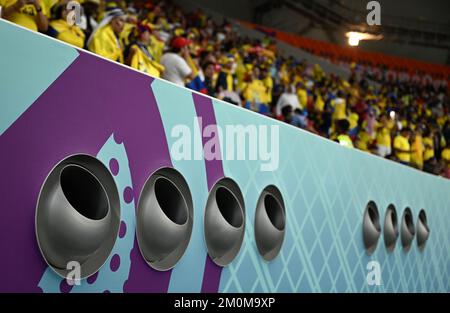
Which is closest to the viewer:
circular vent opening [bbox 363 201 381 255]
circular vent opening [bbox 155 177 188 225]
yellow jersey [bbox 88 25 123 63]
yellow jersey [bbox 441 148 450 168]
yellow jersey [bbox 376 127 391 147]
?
circular vent opening [bbox 155 177 188 225]

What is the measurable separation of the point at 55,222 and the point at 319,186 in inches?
50.1

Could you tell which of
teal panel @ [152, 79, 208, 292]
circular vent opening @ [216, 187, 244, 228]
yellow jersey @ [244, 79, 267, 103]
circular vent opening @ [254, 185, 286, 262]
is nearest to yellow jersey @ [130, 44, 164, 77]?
circular vent opening @ [254, 185, 286, 262]

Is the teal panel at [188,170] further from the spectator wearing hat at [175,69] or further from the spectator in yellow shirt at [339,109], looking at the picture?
the spectator in yellow shirt at [339,109]

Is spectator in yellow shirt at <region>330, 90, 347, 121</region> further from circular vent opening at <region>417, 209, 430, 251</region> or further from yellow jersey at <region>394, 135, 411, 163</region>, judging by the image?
circular vent opening at <region>417, 209, 430, 251</region>

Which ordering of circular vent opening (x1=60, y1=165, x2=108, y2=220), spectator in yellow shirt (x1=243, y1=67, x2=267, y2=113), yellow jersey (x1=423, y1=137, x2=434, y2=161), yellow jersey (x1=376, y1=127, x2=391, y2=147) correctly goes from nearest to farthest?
circular vent opening (x1=60, y1=165, x2=108, y2=220) → spectator in yellow shirt (x1=243, y1=67, x2=267, y2=113) → yellow jersey (x1=376, y1=127, x2=391, y2=147) → yellow jersey (x1=423, y1=137, x2=434, y2=161)

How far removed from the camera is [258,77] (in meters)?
7.09

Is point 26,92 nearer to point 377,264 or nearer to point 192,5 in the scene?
point 377,264

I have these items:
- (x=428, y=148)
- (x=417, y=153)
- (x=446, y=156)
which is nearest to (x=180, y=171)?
(x=417, y=153)

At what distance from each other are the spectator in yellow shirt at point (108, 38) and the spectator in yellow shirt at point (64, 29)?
0.27 feet

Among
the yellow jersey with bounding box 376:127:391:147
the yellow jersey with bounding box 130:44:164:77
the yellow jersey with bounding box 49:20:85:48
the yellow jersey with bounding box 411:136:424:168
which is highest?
the yellow jersey with bounding box 49:20:85:48

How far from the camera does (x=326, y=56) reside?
15.4 meters

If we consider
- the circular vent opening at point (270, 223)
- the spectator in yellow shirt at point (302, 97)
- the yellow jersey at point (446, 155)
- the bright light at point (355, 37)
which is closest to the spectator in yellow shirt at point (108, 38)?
the circular vent opening at point (270, 223)

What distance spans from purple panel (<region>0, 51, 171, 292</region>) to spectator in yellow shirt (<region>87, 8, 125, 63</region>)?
6.75 ft

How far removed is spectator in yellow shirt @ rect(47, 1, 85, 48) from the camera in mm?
3137
